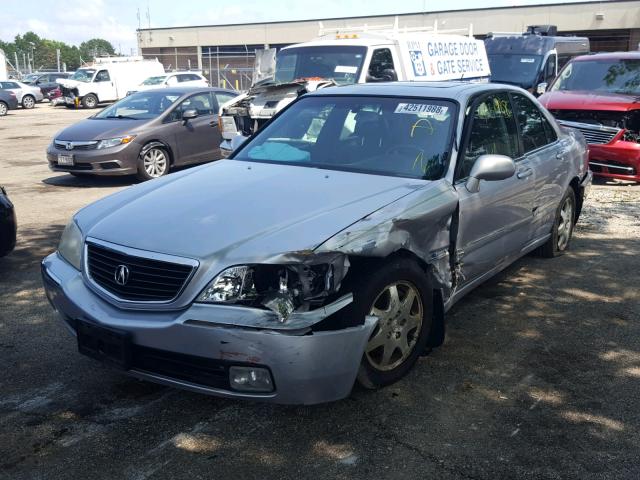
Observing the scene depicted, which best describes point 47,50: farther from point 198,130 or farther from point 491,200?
point 491,200

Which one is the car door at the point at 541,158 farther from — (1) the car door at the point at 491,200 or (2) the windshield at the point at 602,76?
(2) the windshield at the point at 602,76

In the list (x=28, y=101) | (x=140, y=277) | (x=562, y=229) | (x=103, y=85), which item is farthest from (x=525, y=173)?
(x=28, y=101)

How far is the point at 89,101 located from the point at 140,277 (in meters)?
30.6

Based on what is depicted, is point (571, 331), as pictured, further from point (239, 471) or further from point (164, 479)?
point (164, 479)

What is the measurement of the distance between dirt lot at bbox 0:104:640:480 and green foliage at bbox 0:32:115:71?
288 ft

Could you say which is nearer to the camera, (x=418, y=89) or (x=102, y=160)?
(x=418, y=89)

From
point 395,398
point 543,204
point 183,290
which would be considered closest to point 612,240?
point 543,204

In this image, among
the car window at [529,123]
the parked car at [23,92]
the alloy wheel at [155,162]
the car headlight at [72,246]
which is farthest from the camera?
the parked car at [23,92]

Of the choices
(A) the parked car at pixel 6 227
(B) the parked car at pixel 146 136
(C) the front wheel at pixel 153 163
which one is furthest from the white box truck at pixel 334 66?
(A) the parked car at pixel 6 227

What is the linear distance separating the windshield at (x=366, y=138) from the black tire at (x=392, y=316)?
794 millimetres

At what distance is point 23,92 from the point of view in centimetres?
3092

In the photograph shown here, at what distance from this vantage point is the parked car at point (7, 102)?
1085 inches

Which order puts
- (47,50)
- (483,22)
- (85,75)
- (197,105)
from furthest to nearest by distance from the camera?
(47,50)
(483,22)
(85,75)
(197,105)

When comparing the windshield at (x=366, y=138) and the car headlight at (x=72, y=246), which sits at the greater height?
the windshield at (x=366, y=138)
